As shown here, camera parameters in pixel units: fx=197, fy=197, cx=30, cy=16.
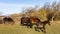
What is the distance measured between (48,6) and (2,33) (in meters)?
33.3

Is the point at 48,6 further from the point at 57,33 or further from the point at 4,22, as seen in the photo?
the point at 57,33

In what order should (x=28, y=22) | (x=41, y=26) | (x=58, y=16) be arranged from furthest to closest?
(x=58, y=16) < (x=28, y=22) < (x=41, y=26)

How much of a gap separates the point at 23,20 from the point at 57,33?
29.0 feet

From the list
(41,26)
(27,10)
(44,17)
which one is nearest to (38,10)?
(27,10)

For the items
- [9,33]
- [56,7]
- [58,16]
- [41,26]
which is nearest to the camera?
[9,33]

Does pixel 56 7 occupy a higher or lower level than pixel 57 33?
Result: higher

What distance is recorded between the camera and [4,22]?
27.6m

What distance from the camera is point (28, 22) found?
2502cm

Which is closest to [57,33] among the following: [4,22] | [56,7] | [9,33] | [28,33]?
[28,33]

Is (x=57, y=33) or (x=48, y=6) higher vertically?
(x=48, y=6)

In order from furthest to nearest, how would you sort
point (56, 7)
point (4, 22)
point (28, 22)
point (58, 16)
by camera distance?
point (56, 7) → point (58, 16) → point (4, 22) → point (28, 22)

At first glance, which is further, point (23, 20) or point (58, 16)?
point (58, 16)

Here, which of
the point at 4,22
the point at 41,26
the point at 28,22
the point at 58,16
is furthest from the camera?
the point at 58,16

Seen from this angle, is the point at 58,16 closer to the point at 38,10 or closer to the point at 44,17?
the point at 44,17
